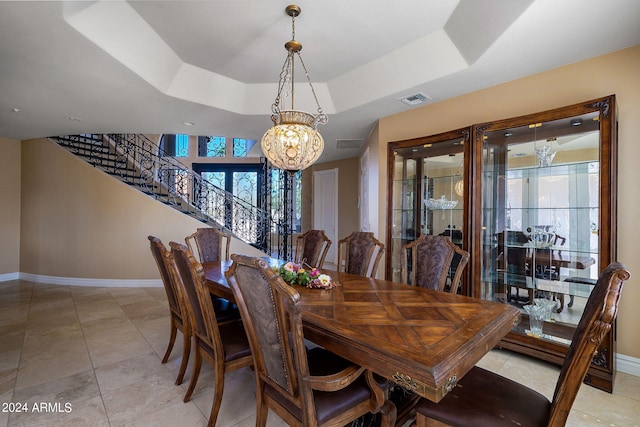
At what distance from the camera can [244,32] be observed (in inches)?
103

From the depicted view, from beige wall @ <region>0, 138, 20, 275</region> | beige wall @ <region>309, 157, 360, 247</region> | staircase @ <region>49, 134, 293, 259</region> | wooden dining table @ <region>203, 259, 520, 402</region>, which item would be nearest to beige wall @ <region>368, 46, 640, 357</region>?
wooden dining table @ <region>203, 259, 520, 402</region>

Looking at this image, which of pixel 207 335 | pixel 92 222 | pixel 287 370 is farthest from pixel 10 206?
pixel 287 370

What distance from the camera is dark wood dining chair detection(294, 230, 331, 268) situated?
3312mm

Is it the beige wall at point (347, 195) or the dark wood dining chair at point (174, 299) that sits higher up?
the beige wall at point (347, 195)

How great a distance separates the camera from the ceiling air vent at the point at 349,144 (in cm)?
532

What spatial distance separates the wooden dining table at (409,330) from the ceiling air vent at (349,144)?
3677 mm

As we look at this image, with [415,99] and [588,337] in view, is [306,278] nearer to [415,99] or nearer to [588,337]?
[588,337]

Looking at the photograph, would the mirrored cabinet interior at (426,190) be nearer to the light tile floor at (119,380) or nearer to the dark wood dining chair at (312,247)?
the dark wood dining chair at (312,247)

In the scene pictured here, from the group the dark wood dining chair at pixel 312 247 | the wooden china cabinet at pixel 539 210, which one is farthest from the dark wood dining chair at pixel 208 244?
the wooden china cabinet at pixel 539 210

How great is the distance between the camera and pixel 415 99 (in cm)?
340

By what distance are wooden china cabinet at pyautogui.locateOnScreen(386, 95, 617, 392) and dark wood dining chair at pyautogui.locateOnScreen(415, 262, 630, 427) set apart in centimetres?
147

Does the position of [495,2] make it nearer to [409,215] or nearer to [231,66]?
[409,215]

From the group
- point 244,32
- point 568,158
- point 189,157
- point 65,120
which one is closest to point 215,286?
point 244,32

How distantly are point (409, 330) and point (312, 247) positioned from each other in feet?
6.75
